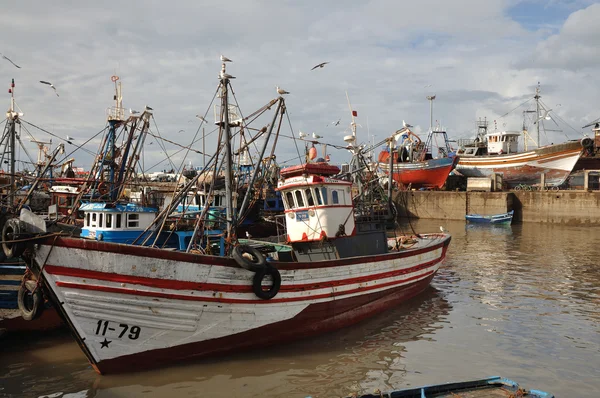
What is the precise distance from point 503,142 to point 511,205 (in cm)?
1521

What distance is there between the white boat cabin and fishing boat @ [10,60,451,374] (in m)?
0.03

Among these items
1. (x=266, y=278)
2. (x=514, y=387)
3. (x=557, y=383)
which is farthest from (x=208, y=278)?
(x=557, y=383)

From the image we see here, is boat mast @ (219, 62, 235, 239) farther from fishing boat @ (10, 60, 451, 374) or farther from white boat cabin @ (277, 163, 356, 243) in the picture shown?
white boat cabin @ (277, 163, 356, 243)

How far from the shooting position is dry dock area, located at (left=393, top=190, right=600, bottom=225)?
136ft

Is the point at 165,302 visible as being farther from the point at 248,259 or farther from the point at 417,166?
the point at 417,166

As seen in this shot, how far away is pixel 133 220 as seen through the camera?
2205 cm

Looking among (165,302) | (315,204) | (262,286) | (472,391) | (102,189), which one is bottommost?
(472,391)

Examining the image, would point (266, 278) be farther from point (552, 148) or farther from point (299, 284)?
point (552, 148)

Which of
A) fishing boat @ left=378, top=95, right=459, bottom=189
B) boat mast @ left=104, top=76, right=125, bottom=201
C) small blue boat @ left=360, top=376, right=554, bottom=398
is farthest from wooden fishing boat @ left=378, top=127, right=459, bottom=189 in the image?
small blue boat @ left=360, top=376, right=554, bottom=398

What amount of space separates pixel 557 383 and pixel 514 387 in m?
2.19

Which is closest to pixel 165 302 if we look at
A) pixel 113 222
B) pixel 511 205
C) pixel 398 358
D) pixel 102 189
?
pixel 398 358

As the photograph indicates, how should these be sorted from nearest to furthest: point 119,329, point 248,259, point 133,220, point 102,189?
point 119,329
point 248,259
point 133,220
point 102,189

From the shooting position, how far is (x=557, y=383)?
416 inches

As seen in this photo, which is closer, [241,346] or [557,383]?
[557,383]
